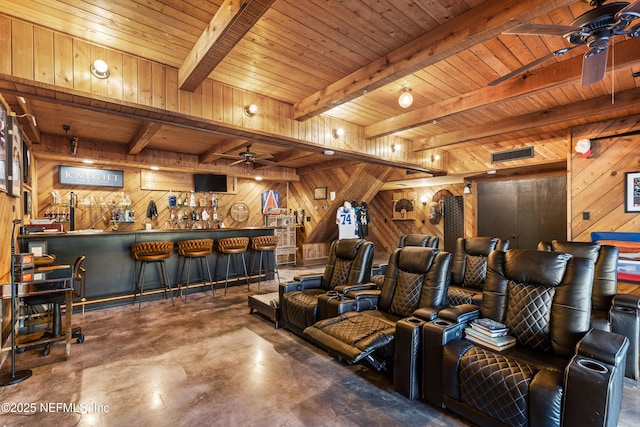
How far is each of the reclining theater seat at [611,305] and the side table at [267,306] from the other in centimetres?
320

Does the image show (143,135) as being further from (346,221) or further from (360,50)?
(346,221)

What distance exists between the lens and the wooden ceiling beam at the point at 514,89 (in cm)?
289

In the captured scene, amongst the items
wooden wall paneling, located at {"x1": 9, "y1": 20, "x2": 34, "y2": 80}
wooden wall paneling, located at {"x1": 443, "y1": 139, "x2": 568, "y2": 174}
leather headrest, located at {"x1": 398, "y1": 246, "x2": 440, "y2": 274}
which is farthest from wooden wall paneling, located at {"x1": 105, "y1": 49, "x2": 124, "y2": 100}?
wooden wall paneling, located at {"x1": 443, "y1": 139, "x2": 568, "y2": 174}

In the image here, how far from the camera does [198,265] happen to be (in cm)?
589

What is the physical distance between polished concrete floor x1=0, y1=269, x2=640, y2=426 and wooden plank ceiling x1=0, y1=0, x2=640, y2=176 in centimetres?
258

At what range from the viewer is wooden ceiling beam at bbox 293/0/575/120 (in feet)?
6.83

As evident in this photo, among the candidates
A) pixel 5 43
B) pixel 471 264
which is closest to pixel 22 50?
pixel 5 43

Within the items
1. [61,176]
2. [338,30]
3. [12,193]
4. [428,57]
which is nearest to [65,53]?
[12,193]

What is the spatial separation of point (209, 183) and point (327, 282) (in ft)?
17.6

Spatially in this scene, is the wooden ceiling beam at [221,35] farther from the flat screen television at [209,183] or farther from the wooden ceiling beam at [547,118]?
the flat screen television at [209,183]

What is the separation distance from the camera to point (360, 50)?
9.48ft

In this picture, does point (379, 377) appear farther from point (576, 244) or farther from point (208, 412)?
point (576, 244)

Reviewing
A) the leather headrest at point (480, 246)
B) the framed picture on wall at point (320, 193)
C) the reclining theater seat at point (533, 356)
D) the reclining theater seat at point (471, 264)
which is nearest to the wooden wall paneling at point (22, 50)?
the reclining theater seat at point (533, 356)

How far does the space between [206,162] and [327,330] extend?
6.03m
